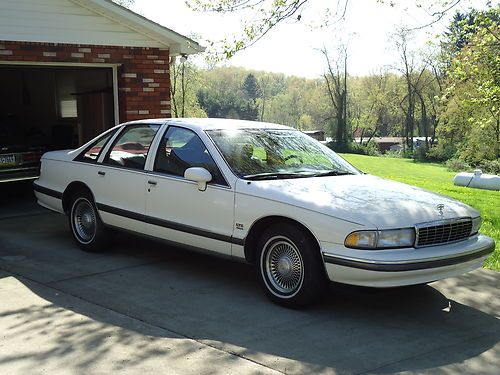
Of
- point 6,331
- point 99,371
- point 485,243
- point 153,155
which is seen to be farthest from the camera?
point 153,155

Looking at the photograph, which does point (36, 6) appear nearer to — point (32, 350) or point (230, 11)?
point (230, 11)

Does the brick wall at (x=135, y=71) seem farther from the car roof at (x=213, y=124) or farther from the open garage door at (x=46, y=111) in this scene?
the car roof at (x=213, y=124)

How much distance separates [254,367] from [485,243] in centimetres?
250

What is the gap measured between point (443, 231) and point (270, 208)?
4.69 ft

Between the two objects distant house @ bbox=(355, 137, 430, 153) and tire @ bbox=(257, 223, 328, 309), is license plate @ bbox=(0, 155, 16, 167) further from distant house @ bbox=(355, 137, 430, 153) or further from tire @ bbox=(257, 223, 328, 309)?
distant house @ bbox=(355, 137, 430, 153)

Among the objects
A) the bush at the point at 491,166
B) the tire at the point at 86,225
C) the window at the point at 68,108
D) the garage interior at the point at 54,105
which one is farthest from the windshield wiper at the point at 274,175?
the bush at the point at 491,166

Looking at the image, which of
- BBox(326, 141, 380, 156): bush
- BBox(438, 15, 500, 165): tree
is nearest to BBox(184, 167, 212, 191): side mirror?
BBox(438, 15, 500, 165): tree

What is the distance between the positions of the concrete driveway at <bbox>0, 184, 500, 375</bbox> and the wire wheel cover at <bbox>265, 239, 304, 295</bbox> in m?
0.21

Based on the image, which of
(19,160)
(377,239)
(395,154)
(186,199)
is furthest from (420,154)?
(377,239)

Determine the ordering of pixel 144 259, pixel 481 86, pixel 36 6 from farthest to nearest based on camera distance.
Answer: pixel 481 86, pixel 36 6, pixel 144 259

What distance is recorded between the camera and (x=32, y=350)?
4062mm

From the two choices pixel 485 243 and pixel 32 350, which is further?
pixel 485 243

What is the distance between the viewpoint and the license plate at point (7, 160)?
35.9 ft

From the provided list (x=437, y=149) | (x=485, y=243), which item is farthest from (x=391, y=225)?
(x=437, y=149)
